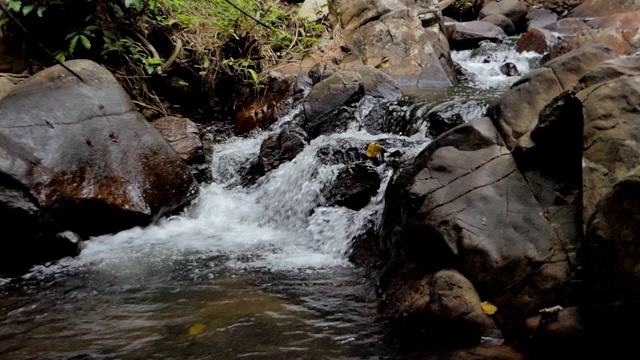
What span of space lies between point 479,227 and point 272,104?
208 inches

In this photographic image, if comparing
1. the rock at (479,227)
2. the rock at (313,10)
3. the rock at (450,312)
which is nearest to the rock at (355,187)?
the rock at (479,227)

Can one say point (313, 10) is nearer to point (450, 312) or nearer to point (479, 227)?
point (479, 227)

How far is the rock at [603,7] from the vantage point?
12.1 metres

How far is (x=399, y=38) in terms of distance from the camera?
9781 millimetres

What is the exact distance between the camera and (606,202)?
2.49 meters

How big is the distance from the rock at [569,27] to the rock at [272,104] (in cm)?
769

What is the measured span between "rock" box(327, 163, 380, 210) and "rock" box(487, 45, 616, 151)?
184 cm

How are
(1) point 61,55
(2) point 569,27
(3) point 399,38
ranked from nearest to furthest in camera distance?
(1) point 61,55, (3) point 399,38, (2) point 569,27

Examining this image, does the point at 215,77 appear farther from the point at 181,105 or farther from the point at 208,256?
the point at 208,256

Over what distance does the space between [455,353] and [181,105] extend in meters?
6.35

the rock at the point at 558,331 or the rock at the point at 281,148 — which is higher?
the rock at the point at 281,148

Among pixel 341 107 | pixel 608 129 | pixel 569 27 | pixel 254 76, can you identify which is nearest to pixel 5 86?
pixel 254 76

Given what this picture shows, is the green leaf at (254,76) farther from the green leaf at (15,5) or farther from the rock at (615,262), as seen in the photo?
the rock at (615,262)

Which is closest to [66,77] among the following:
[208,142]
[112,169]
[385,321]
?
[112,169]
